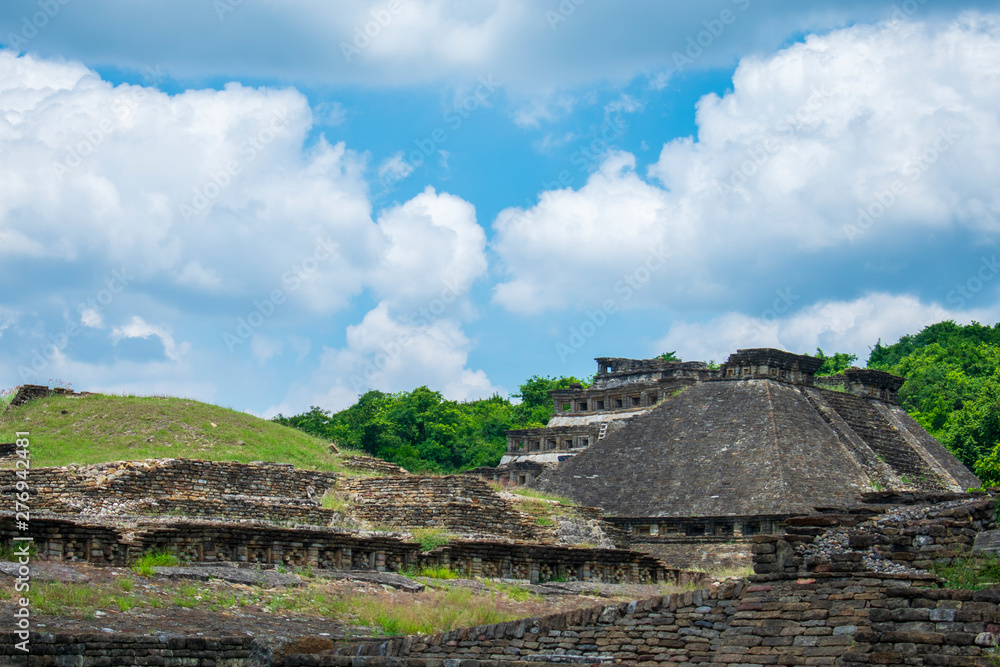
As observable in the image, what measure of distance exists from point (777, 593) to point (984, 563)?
2.02m

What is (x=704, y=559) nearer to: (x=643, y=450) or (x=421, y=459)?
(x=643, y=450)

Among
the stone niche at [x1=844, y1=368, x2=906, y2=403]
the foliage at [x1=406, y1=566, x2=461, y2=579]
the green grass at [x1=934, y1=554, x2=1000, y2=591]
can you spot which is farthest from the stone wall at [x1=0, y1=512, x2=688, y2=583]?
the stone niche at [x1=844, y1=368, x2=906, y2=403]

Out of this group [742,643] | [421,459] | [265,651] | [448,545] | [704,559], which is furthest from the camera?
[421,459]

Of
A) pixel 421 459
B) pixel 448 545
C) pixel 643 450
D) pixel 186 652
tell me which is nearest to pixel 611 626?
pixel 186 652

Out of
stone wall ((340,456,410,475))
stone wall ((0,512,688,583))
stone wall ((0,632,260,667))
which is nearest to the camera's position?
stone wall ((0,632,260,667))

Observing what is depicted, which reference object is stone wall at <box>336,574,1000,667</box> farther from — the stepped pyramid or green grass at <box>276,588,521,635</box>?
the stepped pyramid

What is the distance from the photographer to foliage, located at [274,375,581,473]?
5406cm

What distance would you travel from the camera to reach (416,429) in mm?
57625

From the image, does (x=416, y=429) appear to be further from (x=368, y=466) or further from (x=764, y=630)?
(x=764, y=630)

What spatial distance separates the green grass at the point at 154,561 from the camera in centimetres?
1547

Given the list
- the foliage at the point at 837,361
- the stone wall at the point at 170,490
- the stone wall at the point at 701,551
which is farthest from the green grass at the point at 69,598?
the foliage at the point at 837,361

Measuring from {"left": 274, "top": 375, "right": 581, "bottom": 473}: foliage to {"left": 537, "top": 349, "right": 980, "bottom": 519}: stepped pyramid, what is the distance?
51.0 ft

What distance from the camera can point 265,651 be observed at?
11.3 metres

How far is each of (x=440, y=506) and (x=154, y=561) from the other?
6.79 metres
